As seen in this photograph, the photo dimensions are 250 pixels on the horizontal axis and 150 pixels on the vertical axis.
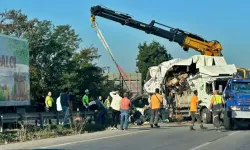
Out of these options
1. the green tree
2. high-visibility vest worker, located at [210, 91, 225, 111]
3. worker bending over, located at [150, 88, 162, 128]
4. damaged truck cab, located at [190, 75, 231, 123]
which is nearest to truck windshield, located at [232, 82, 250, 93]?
high-visibility vest worker, located at [210, 91, 225, 111]

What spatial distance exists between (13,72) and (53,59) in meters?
14.3

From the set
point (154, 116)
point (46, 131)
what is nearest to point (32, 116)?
point (46, 131)

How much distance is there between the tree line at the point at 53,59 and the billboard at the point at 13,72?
1093 cm

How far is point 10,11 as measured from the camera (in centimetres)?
3759

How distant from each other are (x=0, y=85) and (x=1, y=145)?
16.8 ft

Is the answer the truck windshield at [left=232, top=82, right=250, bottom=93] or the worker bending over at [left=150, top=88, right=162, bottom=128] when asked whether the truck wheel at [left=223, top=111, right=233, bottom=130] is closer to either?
the truck windshield at [left=232, top=82, right=250, bottom=93]

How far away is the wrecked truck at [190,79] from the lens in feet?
89.1

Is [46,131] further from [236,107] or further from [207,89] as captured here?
[207,89]

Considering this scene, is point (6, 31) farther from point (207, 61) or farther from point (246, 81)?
point (246, 81)

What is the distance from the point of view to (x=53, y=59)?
117ft

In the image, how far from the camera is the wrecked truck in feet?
89.1

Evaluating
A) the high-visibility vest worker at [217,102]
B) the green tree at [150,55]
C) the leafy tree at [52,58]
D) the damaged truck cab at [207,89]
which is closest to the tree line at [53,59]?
the leafy tree at [52,58]

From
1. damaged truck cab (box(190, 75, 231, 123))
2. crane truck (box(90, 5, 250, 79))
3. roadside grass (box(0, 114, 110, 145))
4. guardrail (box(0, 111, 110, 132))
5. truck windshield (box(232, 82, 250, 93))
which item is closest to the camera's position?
roadside grass (box(0, 114, 110, 145))

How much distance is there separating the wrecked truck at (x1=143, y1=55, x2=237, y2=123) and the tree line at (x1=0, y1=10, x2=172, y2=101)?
6813 millimetres
